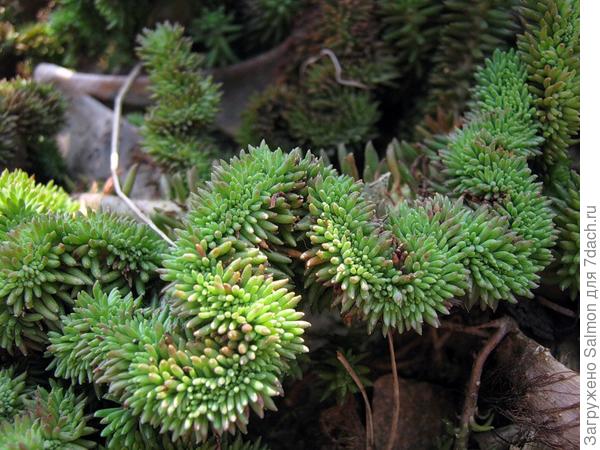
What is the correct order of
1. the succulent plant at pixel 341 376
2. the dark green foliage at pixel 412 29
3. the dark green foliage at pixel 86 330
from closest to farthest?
the dark green foliage at pixel 86 330 < the succulent plant at pixel 341 376 < the dark green foliage at pixel 412 29

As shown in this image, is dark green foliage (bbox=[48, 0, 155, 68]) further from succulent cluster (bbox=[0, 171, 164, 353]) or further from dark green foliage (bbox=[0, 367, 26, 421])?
dark green foliage (bbox=[0, 367, 26, 421])

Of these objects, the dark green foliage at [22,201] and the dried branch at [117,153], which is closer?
the dark green foliage at [22,201]

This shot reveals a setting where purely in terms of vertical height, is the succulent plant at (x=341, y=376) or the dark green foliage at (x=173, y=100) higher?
the dark green foliage at (x=173, y=100)

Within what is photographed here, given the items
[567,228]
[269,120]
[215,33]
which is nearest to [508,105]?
[567,228]

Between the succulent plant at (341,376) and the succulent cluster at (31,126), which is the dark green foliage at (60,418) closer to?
the succulent plant at (341,376)

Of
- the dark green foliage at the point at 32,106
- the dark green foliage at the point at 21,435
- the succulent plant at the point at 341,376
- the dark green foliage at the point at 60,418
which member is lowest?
the dark green foliage at the point at 21,435

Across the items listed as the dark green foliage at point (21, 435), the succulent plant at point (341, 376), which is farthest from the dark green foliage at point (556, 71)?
the dark green foliage at point (21, 435)

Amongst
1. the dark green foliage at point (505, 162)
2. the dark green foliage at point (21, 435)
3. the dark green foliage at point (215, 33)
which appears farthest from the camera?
the dark green foliage at point (215, 33)

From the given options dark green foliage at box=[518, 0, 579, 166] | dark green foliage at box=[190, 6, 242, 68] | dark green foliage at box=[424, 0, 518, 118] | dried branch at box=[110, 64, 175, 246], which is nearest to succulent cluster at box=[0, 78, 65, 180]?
dried branch at box=[110, 64, 175, 246]

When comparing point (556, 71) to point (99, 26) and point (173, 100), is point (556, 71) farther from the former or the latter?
point (99, 26)
